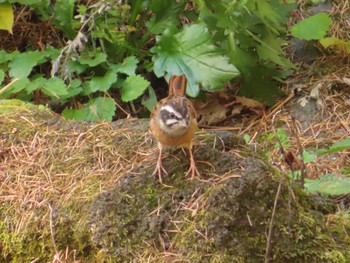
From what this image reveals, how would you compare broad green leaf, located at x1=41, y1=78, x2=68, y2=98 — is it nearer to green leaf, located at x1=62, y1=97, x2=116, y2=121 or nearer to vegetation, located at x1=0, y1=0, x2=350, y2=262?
vegetation, located at x1=0, y1=0, x2=350, y2=262

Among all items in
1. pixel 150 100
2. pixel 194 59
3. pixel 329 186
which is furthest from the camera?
pixel 150 100

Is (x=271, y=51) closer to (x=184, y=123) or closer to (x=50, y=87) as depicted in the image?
(x=50, y=87)

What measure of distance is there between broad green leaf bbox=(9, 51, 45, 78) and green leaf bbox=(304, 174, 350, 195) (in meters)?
2.96

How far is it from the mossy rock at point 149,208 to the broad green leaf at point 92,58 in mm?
1940

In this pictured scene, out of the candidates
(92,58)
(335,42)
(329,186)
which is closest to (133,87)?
(92,58)

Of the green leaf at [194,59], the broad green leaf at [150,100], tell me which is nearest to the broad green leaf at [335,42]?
the green leaf at [194,59]

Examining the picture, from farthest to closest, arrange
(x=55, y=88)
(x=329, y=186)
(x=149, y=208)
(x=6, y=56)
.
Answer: (x=6, y=56), (x=55, y=88), (x=329, y=186), (x=149, y=208)

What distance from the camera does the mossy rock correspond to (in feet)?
11.0

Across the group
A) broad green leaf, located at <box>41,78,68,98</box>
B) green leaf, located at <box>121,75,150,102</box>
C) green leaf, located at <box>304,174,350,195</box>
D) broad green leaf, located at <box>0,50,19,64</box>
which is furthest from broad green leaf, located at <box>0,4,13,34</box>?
green leaf, located at <box>304,174,350,195</box>

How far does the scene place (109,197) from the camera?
357 centimetres

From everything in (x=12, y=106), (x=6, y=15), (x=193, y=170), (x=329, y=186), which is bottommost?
(x=6, y=15)

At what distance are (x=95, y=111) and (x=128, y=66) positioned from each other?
523 millimetres

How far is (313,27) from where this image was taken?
619 centimetres

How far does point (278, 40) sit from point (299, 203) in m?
2.65
